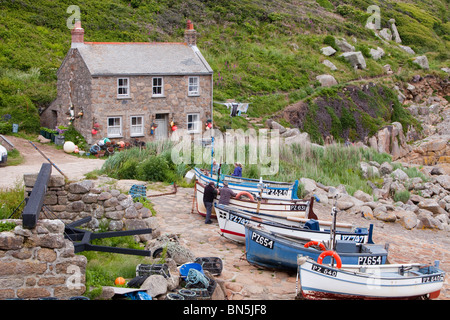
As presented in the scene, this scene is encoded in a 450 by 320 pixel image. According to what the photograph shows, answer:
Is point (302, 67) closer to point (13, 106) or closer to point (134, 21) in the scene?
point (134, 21)

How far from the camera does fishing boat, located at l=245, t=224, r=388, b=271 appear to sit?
1292 centimetres

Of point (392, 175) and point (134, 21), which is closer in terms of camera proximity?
point (392, 175)

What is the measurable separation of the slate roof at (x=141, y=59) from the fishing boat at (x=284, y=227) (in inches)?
604

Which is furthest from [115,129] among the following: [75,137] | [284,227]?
[284,227]

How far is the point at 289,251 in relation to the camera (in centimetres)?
1327

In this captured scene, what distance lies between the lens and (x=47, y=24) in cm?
4025

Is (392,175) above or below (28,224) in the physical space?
below

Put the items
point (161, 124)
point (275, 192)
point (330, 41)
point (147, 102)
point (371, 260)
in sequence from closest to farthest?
point (371, 260), point (275, 192), point (147, 102), point (161, 124), point (330, 41)

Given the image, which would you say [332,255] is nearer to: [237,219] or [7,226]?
[237,219]

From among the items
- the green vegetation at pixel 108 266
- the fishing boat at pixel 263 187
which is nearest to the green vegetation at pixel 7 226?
the green vegetation at pixel 108 266

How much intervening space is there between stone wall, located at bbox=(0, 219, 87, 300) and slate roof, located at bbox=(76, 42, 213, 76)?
67.6ft

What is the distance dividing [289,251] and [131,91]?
18.3 meters
